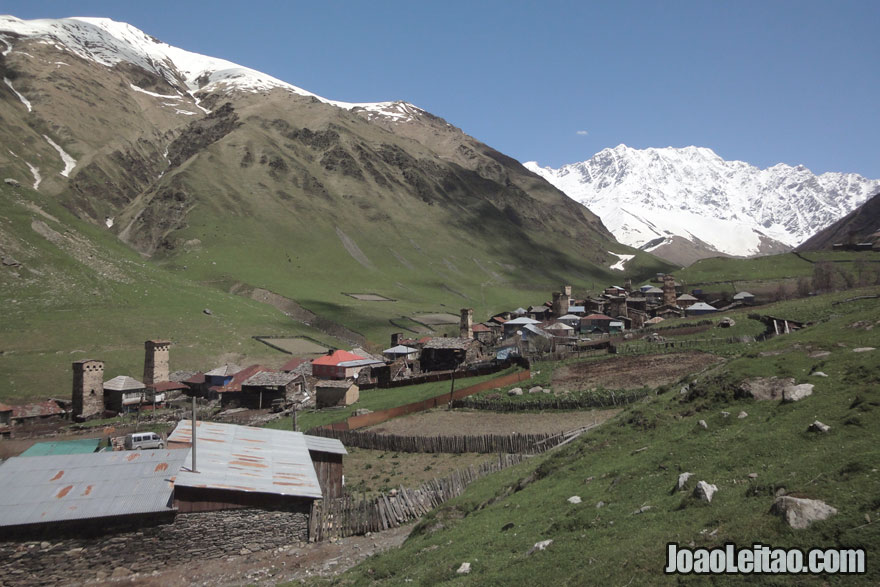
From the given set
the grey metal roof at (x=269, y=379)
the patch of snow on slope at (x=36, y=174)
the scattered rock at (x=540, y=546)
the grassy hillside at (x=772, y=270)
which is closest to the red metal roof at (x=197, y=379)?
the grey metal roof at (x=269, y=379)

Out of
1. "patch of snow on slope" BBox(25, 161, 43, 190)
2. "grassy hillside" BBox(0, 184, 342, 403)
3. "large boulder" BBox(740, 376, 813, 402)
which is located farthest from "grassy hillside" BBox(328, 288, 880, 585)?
"patch of snow on slope" BBox(25, 161, 43, 190)

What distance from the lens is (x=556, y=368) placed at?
5256 cm

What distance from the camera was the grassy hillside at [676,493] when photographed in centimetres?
1022

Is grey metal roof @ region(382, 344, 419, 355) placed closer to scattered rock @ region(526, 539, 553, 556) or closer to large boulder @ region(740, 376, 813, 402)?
large boulder @ region(740, 376, 813, 402)

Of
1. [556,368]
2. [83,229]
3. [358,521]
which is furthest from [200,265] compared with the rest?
[358,521]

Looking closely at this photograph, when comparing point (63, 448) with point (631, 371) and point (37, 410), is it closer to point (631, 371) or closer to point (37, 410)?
point (37, 410)

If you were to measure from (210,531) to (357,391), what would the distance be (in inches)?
1649

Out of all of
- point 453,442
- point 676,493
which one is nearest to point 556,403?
point 453,442

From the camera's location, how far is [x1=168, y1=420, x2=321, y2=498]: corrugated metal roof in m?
22.8

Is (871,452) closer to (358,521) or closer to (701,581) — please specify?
(701,581)

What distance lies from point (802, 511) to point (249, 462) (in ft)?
72.1

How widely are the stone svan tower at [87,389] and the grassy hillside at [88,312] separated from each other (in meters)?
7.94

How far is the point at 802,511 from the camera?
9.72 meters

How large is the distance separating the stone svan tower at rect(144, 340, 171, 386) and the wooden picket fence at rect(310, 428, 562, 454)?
44.7 metres
